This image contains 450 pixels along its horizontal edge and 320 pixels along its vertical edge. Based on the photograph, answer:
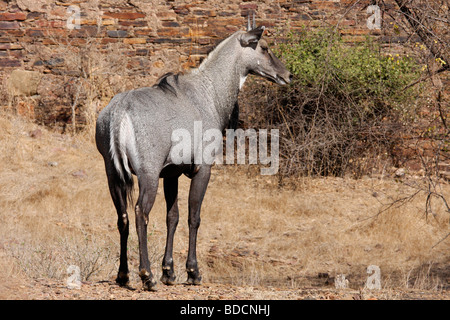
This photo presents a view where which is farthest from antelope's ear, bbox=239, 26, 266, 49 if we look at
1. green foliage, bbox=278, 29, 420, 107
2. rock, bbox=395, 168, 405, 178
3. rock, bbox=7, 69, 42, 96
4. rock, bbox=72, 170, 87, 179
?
rock, bbox=7, 69, 42, 96

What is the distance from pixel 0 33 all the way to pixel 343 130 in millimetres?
6810

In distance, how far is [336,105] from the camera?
10625 mm

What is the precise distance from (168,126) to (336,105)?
514 cm

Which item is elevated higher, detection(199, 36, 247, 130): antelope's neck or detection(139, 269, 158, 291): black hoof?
detection(199, 36, 247, 130): antelope's neck

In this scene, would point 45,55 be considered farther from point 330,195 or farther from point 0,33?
point 330,195

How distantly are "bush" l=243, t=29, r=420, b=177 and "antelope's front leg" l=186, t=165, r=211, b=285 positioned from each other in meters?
4.18

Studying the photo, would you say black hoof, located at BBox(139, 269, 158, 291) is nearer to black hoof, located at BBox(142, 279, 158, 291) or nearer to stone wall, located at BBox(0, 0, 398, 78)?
black hoof, located at BBox(142, 279, 158, 291)

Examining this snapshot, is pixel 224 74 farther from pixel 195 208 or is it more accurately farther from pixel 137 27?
pixel 137 27

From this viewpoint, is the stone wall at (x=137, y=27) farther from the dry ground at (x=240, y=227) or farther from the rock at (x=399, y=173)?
the rock at (x=399, y=173)

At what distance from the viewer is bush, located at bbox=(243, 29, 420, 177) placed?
10.6 metres

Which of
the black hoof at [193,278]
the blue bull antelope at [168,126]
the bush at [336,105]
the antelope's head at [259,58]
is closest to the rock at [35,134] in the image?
the bush at [336,105]

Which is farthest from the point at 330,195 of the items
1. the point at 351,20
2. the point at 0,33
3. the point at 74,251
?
the point at 0,33

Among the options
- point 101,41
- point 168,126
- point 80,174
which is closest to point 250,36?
point 168,126

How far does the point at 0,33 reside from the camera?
12883 mm
